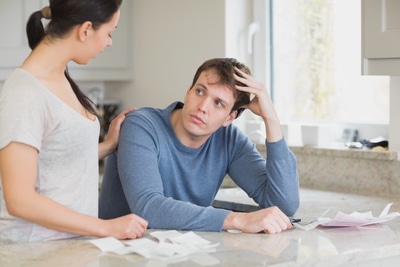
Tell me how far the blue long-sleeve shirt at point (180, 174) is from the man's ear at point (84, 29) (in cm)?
48

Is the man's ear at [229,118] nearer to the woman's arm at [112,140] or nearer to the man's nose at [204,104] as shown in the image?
the man's nose at [204,104]

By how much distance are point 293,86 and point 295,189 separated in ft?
4.32

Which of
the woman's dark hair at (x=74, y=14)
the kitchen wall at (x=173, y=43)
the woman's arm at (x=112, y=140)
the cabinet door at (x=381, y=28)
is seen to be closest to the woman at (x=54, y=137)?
the woman's dark hair at (x=74, y=14)

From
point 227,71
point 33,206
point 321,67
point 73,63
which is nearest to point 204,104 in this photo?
point 227,71

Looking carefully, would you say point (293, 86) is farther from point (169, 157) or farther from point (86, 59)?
point (86, 59)

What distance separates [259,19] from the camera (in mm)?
3773

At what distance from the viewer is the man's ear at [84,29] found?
1.96 meters

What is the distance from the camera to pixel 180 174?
2504mm

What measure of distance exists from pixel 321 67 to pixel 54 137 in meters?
1.96

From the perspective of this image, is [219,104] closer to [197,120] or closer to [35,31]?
[197,120]

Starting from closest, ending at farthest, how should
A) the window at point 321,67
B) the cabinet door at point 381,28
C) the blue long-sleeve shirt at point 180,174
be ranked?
the blue long-sleeve shirt at point 180,174 → the cabinet door at point 381,28 → the window at point 321,67

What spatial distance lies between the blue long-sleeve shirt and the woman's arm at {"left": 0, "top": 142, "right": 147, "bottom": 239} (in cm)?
23

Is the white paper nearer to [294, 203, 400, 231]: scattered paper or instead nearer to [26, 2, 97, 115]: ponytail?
[26, 2, 97, 115]: ponytail

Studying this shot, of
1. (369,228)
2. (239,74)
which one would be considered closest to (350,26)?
(239,74)
